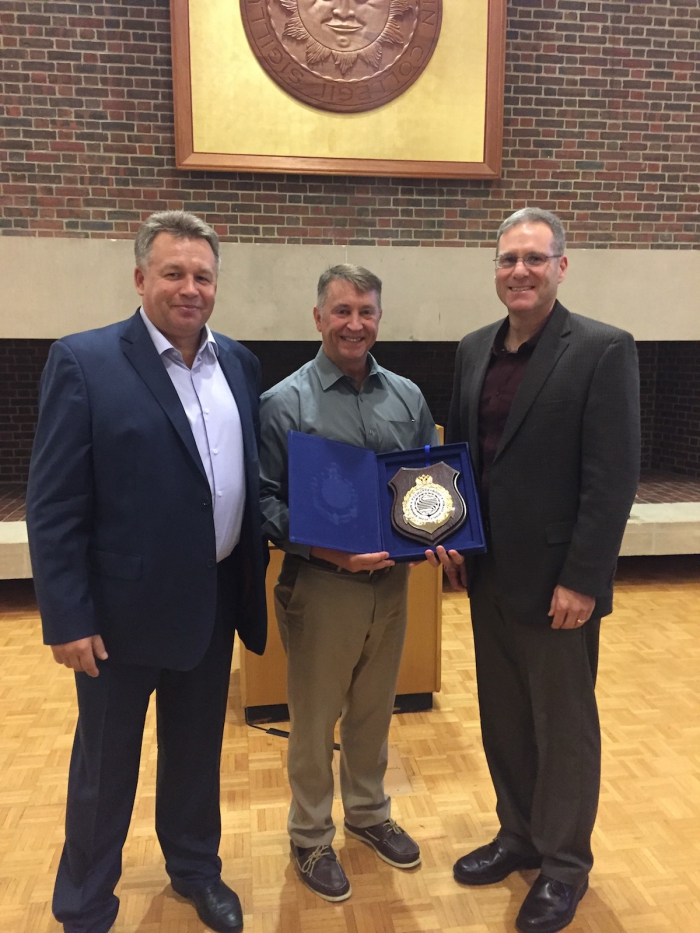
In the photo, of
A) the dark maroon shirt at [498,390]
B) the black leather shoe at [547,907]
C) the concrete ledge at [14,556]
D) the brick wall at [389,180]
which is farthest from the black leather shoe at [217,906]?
the brick wall at [389,180]

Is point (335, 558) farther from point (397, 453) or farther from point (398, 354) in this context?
point (398, 354)

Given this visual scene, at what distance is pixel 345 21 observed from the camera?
4.65m

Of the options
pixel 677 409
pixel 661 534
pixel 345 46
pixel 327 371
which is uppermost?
pixel 345 46

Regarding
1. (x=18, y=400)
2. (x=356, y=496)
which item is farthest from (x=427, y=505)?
(x=18, y=400)

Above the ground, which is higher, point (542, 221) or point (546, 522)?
point (542, 221)

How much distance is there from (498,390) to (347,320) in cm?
49

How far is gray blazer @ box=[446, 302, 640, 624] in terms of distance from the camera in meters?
1.76

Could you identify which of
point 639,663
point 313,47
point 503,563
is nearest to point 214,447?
point 503,563

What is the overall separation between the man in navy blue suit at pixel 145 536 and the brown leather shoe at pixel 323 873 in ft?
0.82

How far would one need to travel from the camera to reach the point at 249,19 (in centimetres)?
454

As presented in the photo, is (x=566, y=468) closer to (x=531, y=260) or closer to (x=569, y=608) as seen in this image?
(x=569, y=608)

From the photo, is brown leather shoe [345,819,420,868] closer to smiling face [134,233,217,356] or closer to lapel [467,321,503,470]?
lapel [467,321,503,470]

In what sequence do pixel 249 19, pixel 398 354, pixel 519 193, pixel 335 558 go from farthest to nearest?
pixel 398 354 → pixel 519 193 → pixel 249 19 → pixel 335 558

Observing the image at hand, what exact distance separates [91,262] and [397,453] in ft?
12.0
